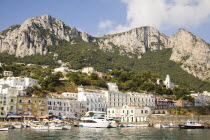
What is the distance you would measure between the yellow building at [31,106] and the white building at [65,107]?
7.48 ft

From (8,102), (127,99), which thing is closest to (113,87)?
(127,99)

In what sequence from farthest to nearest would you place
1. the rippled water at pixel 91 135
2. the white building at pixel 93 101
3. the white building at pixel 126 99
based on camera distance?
the white building at pixel 126 99
the white building at pixel 93 101
the rippled water at pixel 91 135

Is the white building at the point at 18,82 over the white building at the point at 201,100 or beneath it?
over

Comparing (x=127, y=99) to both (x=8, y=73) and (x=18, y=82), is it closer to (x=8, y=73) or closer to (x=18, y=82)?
(x=18, y=82)

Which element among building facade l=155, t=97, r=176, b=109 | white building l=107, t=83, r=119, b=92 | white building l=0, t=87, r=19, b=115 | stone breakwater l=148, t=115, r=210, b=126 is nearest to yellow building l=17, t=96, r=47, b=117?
white building l=0, t=87, r=19, b=115

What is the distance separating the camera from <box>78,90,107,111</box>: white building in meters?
101

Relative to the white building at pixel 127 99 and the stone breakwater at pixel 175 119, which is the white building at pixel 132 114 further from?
the white building at pixel 127 99

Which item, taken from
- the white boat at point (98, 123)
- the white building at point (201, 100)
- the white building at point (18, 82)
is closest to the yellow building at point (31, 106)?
the white boat at point (98, 123)

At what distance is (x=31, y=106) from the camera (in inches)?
3312

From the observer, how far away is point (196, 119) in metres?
92.8

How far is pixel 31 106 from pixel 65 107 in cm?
1276

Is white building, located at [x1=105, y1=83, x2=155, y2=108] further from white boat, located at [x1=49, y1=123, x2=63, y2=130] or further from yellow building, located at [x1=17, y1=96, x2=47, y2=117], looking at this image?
white boat, located at [x1=49, y1=123, x2=63, y2=130]

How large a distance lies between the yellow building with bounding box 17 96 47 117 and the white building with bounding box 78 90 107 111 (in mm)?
18528

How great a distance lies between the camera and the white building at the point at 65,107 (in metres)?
89.1
